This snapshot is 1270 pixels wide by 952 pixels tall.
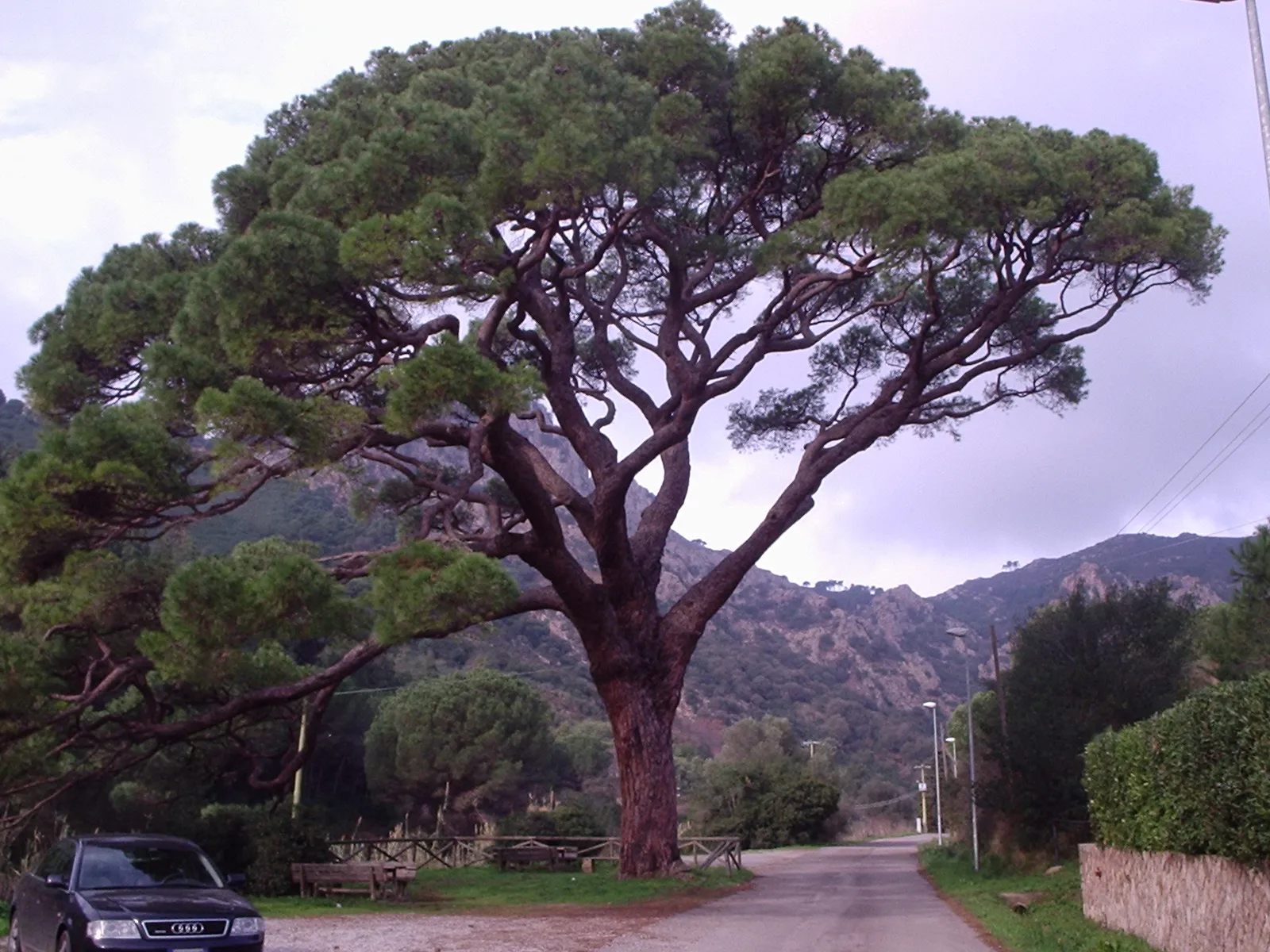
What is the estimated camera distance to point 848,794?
2960 inches

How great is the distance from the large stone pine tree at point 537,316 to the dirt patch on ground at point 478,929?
3264mm

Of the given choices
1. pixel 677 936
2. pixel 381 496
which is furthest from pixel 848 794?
pixel 677 936

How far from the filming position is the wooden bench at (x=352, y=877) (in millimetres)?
18922

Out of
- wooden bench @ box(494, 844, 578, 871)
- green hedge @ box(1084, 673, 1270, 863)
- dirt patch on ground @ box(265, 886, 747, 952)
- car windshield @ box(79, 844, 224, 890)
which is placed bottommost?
wooden bench @ box(494, 844, 578, 871)

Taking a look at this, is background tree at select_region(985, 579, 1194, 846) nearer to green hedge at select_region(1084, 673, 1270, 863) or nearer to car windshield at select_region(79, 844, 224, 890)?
green hedge at select_region(1084, 673, 1270, 863)

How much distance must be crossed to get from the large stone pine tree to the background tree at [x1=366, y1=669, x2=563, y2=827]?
18155 mm

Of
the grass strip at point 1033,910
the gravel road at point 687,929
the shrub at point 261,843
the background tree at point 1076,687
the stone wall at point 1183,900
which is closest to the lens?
the stone wall at point 1183,900

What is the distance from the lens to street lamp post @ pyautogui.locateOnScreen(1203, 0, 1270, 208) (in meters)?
10.1

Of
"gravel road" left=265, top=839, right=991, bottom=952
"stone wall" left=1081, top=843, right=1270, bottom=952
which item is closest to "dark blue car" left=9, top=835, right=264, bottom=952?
"gravel road" left=265, top=839, right=991, bottom=952

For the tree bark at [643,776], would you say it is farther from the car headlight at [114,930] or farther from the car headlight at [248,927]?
the car headlight at [114,930]

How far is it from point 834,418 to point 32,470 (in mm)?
14209

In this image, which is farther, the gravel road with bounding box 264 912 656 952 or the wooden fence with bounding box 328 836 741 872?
the wooden fence with bounding box 328 836 741 872

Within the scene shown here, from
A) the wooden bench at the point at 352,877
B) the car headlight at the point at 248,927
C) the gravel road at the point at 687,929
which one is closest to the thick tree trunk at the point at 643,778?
the gravel road at the point at 687,929

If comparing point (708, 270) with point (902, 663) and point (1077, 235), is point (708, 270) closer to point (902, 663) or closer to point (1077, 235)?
point (1077, 235)
